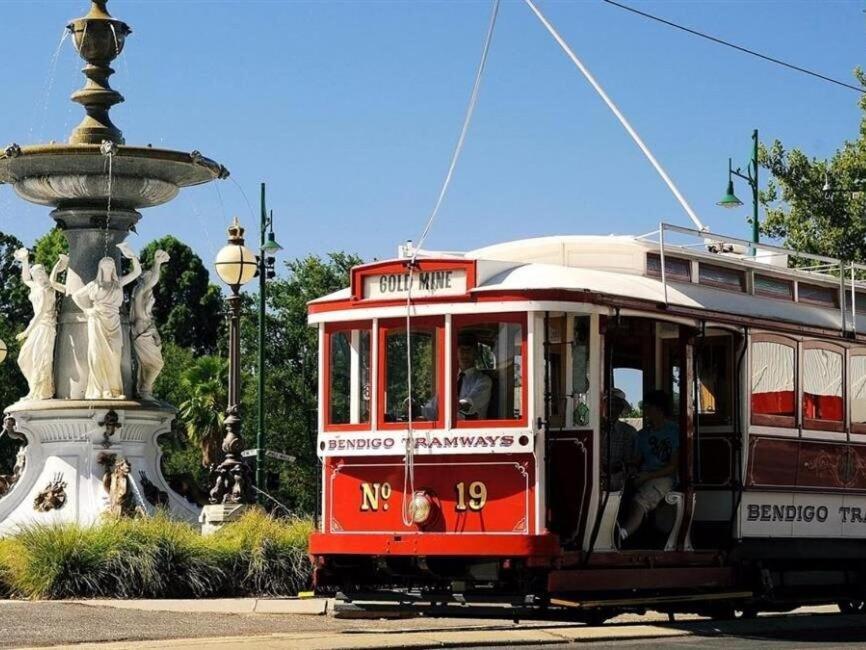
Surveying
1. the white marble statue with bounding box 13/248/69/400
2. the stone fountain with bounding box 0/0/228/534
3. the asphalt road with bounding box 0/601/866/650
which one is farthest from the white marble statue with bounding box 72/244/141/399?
the asphalt road with bounding box 0/601/866/650

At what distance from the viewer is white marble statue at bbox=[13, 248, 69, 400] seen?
1180 inches

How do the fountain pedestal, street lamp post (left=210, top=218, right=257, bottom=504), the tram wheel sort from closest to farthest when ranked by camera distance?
the tram wheel
street lamp post (left=210, top=218, right=257, bottom=504)
the fountain pedestal

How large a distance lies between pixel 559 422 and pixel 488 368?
79cm

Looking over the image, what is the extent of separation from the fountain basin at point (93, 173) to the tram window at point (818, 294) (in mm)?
13789

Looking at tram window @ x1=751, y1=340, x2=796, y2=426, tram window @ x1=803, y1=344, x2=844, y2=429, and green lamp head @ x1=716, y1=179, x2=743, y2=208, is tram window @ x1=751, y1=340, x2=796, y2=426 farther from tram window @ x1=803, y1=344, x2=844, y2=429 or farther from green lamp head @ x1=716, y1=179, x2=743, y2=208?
green lamp head @ x1=716, y1=179, x2=743, y2=208

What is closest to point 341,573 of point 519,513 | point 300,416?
point 519,513

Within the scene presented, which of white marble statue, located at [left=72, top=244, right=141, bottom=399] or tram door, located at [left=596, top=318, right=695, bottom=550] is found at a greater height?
white marble statue, located at [left=72, top=244, right=141, bottom=399]

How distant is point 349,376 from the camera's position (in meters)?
16.5

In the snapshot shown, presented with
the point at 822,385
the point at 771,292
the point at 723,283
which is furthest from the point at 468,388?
the point at 822,385

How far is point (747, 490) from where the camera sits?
17688mm

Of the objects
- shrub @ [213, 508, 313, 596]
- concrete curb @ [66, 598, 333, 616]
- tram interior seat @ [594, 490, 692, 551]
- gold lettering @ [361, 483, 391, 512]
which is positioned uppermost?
gold lettering @ [361, 483, 391, 512]

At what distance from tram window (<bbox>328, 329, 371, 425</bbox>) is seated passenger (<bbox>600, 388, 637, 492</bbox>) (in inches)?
83.0

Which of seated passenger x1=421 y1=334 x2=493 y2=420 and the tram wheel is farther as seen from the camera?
the tram wheel

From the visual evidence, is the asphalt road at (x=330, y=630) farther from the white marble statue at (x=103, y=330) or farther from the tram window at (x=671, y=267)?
the white marble statue at (x=103, y=330)
